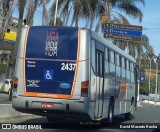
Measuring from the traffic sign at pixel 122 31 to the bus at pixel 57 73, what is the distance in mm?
21787

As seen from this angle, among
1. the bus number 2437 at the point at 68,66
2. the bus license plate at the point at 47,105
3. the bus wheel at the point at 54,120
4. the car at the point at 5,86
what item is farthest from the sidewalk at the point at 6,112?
the car at the point at 5,86

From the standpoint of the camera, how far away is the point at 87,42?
14.6 m

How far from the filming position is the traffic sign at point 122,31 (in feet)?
123

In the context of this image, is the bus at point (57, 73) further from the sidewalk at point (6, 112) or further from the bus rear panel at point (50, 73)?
the sidewalk at point (6, 112)

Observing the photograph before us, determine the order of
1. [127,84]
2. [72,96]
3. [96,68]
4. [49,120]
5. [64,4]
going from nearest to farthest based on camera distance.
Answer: [72,96], [96,68], [49,120], [127,84], [64,4]

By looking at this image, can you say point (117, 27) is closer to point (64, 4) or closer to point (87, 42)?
point (64, 4)

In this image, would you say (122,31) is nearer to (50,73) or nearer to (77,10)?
(77,10)

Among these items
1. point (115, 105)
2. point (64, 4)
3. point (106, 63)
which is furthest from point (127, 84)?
point (64, 4)

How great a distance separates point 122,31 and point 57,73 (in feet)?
83.2

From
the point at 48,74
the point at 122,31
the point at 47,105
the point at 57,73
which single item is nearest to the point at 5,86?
the point at 122,31

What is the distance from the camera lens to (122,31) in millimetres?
39281

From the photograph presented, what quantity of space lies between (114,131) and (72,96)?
7.98 feet

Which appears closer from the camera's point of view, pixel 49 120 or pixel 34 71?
pixel 34 71

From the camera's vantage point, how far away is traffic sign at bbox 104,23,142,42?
37562mm
